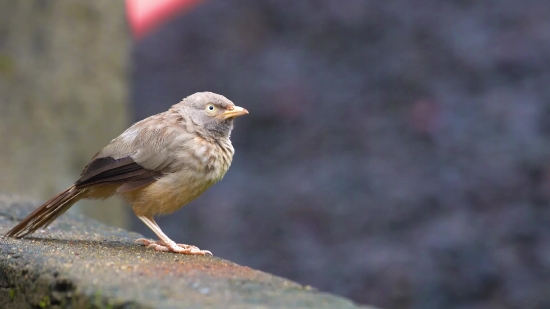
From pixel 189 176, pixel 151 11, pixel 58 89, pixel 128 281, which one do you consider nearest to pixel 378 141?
pixel 151 11

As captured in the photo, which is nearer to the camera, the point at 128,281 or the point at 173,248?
the point at 128,281

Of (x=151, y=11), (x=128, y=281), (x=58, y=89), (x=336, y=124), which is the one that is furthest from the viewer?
(x=151, y=11)

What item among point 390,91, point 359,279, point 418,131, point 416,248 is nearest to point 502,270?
point 416,248

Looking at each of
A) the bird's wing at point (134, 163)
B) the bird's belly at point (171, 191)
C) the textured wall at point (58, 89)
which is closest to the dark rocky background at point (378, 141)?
the textured wall at point (58, 89)

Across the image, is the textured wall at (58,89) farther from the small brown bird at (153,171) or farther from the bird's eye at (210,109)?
the bird's eye at (210,109)

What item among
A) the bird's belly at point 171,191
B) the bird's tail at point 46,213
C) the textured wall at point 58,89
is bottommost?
the bird's tail at point 46,213

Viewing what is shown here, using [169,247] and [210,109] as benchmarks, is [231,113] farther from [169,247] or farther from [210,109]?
[169,247]
